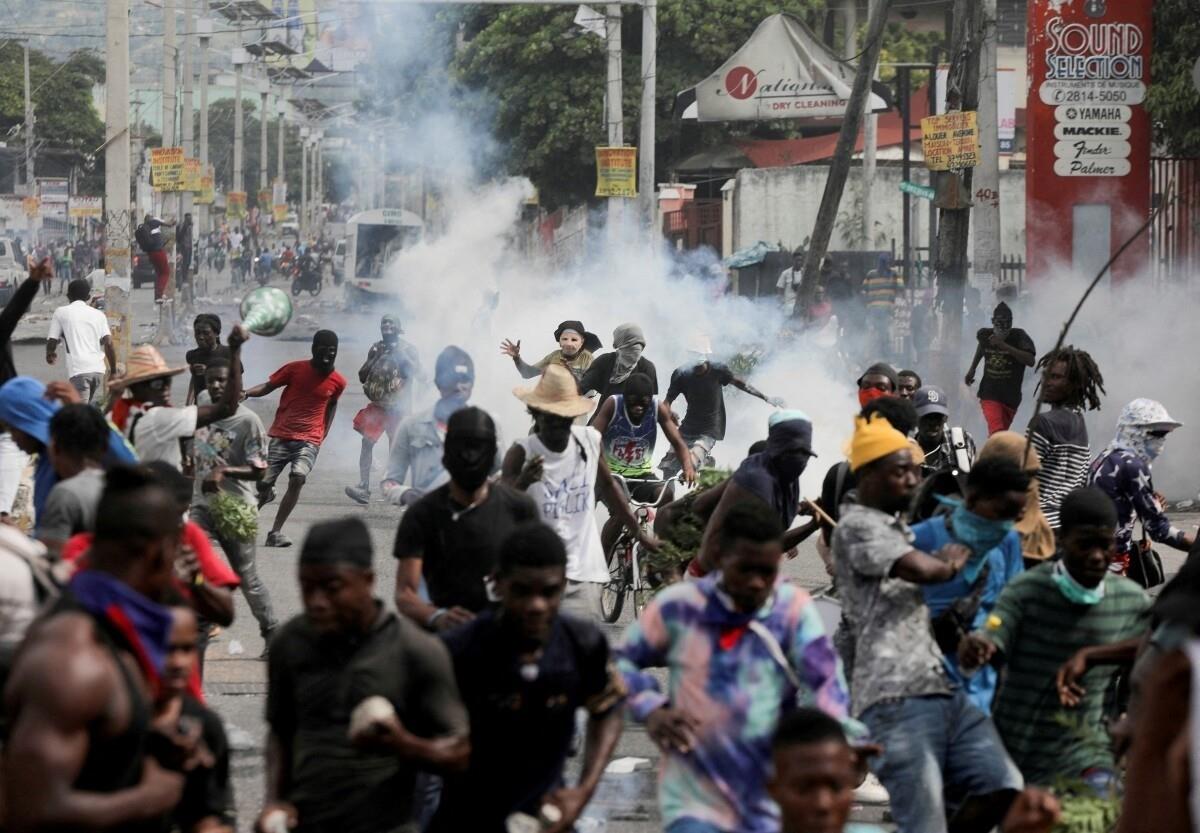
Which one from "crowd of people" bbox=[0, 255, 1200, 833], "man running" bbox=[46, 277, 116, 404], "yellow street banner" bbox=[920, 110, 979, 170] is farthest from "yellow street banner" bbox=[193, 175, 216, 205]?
"crowd of people" bbox=[0, 255, 1200, 833]

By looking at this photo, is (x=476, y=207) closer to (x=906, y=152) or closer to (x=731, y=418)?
(x=906, y=152)

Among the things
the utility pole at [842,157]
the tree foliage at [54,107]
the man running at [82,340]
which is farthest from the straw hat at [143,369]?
the tree foliage at [54,107]

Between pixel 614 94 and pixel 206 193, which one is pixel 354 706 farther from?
pixel 206 193

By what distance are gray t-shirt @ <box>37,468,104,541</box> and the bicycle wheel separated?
5328 millimetres

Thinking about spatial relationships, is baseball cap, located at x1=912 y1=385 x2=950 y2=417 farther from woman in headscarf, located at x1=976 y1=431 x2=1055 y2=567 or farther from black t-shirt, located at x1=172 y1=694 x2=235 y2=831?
black t-shirt, located at x1=172 y1=694 x2=235 y2=831

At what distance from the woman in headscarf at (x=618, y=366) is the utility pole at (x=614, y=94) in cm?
1568

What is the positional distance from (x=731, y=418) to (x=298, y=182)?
14295 centimetres

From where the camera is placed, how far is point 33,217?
255 ft

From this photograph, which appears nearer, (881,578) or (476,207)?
(881,578)

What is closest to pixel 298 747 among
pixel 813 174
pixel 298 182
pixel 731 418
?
pixel 731 418

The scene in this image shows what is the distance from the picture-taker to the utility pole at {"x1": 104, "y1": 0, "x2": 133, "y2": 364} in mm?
22734

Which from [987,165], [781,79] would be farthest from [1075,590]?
[781,79]

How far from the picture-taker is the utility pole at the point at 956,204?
1952cm

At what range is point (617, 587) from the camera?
11312 millimetres
